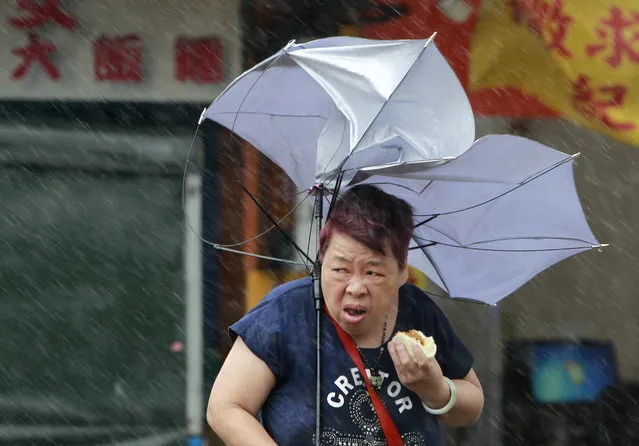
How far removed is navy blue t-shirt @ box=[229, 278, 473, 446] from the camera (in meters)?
3.47

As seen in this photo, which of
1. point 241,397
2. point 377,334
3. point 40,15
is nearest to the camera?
point 241,397

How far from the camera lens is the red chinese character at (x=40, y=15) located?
24.5 ft

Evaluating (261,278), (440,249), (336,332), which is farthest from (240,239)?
(336,332)

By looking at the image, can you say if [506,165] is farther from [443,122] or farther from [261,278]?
[261,278]

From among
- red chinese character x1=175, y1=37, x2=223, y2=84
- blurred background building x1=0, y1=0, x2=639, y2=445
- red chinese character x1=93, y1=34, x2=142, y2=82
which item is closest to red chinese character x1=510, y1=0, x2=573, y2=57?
blurred background building x1=0, y1=0, x2=639, y2=445

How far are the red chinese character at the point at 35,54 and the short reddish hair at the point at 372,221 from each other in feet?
14.2

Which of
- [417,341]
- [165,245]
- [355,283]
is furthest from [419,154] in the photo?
[165,245]

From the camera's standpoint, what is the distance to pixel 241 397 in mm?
3434

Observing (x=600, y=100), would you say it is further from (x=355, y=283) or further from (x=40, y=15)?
(x=355, y=283)

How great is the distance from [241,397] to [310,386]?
21 centimetres

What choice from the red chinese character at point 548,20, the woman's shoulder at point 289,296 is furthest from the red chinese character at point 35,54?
the woman's shoulder at point 289,296

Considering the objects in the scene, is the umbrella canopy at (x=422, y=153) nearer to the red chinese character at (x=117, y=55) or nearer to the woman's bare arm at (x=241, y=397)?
the woman's bare arm at (x=241, y=397)

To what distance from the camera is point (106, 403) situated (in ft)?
25.6

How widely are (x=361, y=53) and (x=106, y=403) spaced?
4.85 m
